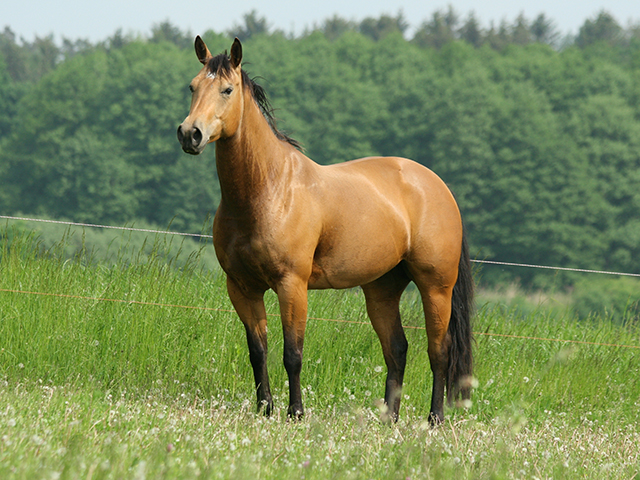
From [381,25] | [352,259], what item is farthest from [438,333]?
[381,25]

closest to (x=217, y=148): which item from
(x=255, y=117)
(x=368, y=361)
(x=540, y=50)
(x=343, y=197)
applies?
(x=255, y=117)

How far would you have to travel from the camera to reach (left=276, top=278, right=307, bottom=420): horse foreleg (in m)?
4.61

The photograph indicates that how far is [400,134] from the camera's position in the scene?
55.4m

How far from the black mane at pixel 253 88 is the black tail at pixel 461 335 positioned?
1.80 meters

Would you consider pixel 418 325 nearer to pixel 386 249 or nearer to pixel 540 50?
pixel 386 249

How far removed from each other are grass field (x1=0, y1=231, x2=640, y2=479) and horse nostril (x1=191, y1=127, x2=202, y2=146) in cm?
153

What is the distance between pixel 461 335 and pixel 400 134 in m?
50.6

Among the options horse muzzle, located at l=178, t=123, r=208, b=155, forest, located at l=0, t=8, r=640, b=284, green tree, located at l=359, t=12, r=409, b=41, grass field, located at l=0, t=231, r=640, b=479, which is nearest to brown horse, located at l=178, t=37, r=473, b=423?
horse muzzle, located at l=178, t=123, r=208, b=155

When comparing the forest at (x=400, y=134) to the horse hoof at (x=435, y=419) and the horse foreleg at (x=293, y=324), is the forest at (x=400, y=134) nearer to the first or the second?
the horse hoof at (x=435, y=419)

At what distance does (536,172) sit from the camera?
1981 inches

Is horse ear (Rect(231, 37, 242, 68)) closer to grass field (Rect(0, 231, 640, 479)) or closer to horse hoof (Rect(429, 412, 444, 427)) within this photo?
grass field (Rect(0, 231, 640, 479))

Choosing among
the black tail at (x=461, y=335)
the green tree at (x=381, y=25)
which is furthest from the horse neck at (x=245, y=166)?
the green tree at (x=381, y=25)

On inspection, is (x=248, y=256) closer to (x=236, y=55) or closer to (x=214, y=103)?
(x=214, y=103)

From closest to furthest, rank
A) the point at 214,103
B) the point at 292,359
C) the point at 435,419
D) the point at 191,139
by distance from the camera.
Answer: the point at 191,139
the point at 214,103
the point at 292,359
the point at 435,419
